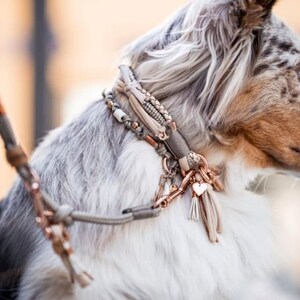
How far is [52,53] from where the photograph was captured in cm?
373

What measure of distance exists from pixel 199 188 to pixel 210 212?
57mm

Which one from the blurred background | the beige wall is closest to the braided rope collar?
the blurred background

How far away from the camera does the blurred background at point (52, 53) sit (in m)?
3.59

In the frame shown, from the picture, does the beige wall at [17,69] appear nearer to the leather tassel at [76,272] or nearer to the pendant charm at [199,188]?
the pendant charm at [199,188]

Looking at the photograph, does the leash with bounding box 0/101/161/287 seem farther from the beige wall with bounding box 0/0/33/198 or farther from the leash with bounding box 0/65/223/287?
the beige wall with bounding box 0/0/33/198

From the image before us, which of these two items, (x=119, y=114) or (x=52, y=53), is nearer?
(x=119, y=114)

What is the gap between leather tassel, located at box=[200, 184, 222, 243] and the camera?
56.7 inches

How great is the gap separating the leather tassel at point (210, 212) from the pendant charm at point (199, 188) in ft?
0.04

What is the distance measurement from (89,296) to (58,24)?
255cm

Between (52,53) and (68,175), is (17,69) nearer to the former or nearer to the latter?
(52,53)

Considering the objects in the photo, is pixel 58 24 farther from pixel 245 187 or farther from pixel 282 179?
pixel 245 187

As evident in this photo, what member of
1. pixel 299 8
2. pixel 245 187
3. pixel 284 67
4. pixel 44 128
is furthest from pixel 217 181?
pixel 44 128

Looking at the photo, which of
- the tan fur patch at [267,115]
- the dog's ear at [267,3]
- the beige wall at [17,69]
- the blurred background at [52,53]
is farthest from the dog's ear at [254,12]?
the beige wall at [17,69]

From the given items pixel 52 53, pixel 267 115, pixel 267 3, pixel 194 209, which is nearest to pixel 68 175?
pixel 194 209
